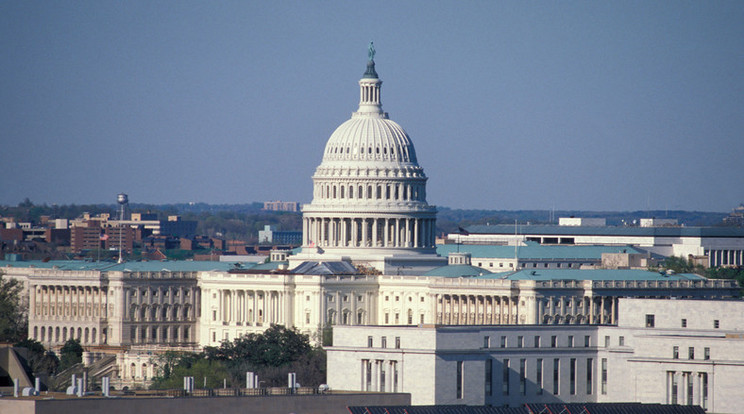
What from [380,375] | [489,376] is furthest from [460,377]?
[380,375]

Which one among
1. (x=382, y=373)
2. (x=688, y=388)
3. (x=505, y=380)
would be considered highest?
(x=382, y=373)

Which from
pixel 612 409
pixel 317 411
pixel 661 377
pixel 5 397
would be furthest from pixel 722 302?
pixel 5 397

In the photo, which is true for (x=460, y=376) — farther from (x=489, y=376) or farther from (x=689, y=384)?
(x=689, y=384)

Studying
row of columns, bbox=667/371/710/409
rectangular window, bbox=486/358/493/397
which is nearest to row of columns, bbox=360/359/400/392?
rectangular window, bbox=486/358/493/397

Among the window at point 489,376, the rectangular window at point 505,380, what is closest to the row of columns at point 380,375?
the window at point 489,376

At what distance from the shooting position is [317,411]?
151 m

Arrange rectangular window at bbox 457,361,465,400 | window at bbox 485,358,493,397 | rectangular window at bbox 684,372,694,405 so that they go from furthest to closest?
1. window at bbox 485,358,493,397
2. rectangular window at bbox 457,361,465,400
3. rectangular window at bbox 684,372,694,405

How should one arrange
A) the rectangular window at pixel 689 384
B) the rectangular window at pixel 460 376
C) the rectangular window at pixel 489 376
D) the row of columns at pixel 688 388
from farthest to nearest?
the rectangular window at pixel 489 376
the rectangular window at pixel 460 376
the rectangular window at pixel 689 384
the row of columns at pixel 688 388

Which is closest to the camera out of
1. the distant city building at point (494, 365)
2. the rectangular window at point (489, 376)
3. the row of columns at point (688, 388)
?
the row of columns at point (688, 388)

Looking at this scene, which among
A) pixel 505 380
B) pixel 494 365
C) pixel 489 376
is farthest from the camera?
pixel 505 380

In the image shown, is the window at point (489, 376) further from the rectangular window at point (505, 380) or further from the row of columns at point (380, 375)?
the row of columns at point (380, 375)

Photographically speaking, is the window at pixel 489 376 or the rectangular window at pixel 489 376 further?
the rectangular window at pixel 489 376

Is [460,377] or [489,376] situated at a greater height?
[460,377]

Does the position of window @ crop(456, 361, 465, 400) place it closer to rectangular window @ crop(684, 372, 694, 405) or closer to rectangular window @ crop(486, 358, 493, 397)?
rectangular window @ crop(486, 358, 493, 397)
